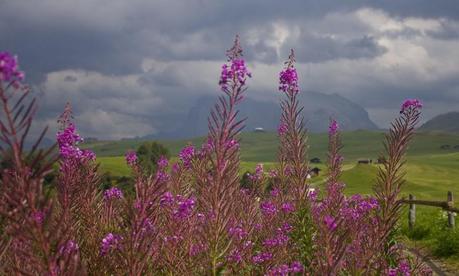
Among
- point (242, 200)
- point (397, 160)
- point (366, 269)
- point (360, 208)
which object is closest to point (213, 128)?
point (366, 269)

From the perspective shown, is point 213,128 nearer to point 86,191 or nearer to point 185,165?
point 86,191

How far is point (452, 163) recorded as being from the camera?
180 metres

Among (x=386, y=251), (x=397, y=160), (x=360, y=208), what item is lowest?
(x=386, y=251)

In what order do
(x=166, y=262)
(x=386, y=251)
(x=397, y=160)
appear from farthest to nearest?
(x=386, y=251) < (x=397, y=160) < (x=166, y=262)

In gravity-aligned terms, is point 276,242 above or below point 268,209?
below

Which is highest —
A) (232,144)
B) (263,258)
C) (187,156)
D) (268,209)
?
(232,144)

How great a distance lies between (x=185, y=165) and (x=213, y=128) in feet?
20.0

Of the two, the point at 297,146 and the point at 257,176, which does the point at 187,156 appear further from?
the point at 297,146

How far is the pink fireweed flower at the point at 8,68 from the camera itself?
7.14 ft

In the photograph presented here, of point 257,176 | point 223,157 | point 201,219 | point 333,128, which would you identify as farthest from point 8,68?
point 257,176

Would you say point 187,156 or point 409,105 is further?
point 187,156

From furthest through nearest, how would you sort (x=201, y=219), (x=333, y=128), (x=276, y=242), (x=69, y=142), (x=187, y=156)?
(x=187, y=156) → (x=333, y=128) → (x=276, y=242) → (x=69, y=142) → (x=201, y=219)

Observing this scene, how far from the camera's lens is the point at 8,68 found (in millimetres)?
2180

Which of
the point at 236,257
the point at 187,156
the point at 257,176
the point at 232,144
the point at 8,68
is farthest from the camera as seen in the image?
the point at 257,176
